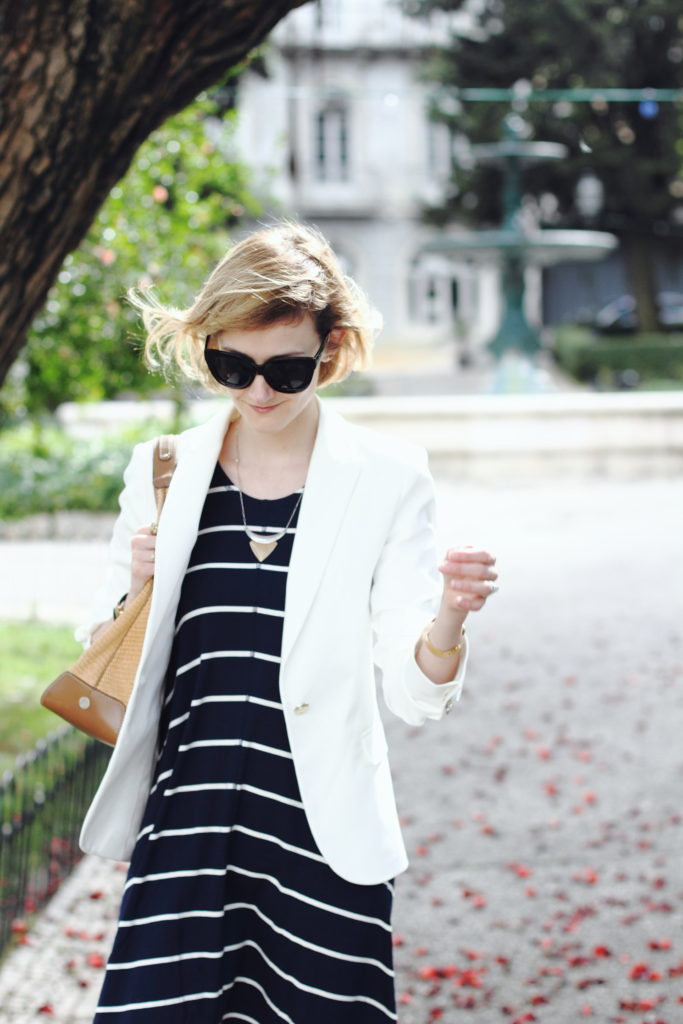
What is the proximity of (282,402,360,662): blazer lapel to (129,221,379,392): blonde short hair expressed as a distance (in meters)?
0.21

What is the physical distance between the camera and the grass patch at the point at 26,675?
618cm

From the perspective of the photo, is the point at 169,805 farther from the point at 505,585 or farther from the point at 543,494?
the point at 543,494

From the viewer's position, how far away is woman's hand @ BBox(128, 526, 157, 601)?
2262 mm

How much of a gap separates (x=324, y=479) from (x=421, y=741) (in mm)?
4415

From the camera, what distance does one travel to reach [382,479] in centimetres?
227

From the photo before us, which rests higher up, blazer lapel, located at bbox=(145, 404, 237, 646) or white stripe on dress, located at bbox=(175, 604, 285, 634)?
blazer lapel, located at bbox=(145, 404, 237, 646)

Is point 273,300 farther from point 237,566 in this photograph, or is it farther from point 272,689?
point 272,689

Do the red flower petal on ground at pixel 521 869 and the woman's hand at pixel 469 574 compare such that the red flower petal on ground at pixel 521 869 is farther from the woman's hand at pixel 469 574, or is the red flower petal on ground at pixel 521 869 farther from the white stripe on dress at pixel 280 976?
the woman's hand at pixel 469 574

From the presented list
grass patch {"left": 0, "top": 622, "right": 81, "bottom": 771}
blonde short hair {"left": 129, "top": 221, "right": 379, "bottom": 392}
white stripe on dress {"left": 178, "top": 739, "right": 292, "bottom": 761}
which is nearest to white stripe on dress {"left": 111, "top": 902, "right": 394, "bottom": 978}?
white stripe on dress {"left": 178, "top": 739, "right": 292, "bottom": 761}

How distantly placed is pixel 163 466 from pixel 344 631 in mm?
480

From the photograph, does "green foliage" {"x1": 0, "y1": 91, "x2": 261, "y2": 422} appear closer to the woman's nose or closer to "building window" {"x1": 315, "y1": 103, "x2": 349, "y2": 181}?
the woman's nose

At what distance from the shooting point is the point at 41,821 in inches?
183

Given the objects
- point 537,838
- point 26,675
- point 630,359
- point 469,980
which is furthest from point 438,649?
point 630,359

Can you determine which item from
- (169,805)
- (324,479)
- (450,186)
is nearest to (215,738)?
(169,805)
